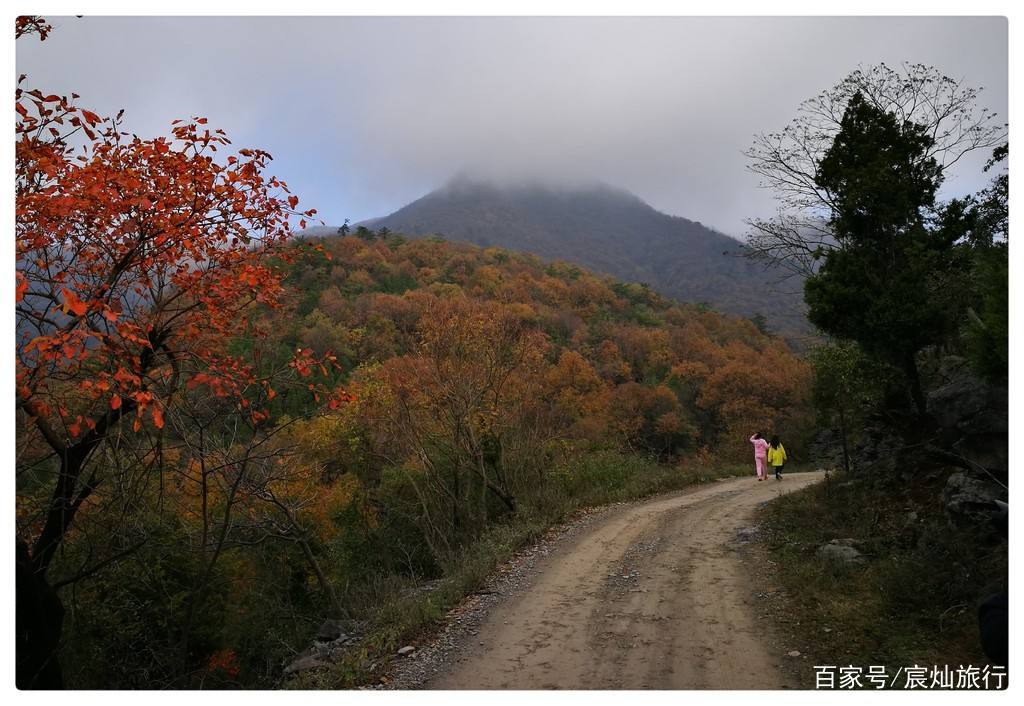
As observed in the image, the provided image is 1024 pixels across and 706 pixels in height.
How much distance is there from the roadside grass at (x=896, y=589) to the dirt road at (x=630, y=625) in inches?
20.9

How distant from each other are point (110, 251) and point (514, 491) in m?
11.2

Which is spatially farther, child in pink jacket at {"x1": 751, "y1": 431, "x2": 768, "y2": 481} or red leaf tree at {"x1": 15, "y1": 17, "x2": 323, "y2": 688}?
child in pink jacket at {"x1": 751, "y1": 431, "x2": 768, "y2": 481}

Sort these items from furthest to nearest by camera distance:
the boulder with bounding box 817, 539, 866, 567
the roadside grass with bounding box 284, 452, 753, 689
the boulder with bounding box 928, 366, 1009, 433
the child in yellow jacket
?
the child in yellow jacket
the boulder with bounding box 817, 539, 866, 567
the boulder with bounding box 928, 366, 1009, 433
the roadside grass with bounding box 284, 452, 753, 689

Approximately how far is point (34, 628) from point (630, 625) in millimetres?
→ 5347

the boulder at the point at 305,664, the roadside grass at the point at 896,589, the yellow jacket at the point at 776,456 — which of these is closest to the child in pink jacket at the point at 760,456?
the yellow jacket at the point at 776,456

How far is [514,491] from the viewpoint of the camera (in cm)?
1436

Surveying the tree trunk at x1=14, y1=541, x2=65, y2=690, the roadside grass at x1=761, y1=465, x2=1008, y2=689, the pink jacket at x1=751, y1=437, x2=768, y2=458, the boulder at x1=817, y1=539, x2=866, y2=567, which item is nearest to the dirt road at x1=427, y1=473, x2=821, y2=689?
the roadside grass at x1=761, y1=465, x2=1008, y2=689

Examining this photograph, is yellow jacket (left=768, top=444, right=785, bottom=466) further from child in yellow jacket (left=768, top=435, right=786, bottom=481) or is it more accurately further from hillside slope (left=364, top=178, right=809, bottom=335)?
hillside slope (left=364, top=178, right=809, bottom=335)

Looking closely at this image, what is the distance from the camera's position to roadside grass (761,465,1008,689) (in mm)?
5020

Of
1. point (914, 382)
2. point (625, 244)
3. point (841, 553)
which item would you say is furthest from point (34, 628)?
point (625, 244)

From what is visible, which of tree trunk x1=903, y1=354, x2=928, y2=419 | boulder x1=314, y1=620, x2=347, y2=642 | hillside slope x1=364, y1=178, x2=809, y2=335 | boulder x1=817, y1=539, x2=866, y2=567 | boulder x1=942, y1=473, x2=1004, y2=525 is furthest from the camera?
hillside slope x1=364, y1=178, x2=809, y2=335

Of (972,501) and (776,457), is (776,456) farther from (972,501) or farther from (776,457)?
(972,501)

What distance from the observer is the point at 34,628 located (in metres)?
4.70

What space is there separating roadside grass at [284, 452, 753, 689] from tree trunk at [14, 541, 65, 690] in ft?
6.71
